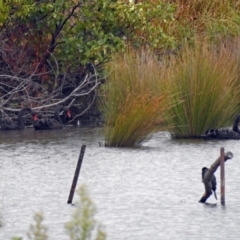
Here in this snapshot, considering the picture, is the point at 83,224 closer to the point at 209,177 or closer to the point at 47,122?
the point at 209,177

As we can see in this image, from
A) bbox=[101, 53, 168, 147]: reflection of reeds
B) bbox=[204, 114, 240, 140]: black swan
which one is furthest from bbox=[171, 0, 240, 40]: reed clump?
bbox=[204, 114, 240, 140]: black swan

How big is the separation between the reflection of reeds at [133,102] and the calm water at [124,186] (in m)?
0.31

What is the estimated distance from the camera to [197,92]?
56.1ft

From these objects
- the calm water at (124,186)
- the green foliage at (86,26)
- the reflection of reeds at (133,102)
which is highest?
the green foliage at (86,26)

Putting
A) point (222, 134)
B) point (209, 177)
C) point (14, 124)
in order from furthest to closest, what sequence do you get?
point (14, 124)
point (222, 134)
point (209, 177)

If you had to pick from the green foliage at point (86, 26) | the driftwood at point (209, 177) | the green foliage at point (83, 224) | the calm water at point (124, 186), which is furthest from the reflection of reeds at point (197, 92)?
the green foliage at point (83, 224)

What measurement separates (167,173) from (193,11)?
37.1 feet

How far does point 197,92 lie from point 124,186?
15.9 feet

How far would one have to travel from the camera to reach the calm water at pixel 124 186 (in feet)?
33.4

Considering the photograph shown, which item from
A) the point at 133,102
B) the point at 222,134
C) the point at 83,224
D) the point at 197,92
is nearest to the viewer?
the point at 83,224

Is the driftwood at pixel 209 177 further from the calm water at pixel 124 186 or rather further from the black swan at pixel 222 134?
the black swan at pixel 222 134

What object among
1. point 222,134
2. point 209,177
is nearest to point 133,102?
point 222,134

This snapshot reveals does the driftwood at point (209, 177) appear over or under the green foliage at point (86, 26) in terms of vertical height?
under

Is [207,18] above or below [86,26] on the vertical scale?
above
